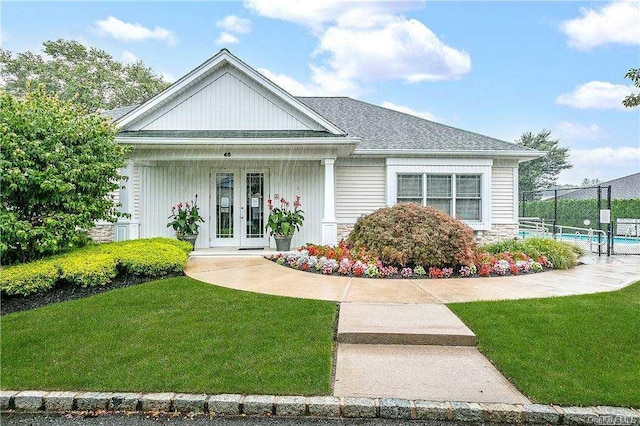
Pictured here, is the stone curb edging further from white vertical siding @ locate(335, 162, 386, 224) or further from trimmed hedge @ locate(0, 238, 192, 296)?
white vertical siding @ locate(335, 162, 386, 224)

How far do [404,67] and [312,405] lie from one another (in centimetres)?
1810

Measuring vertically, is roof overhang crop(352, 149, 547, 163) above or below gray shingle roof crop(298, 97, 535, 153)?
below

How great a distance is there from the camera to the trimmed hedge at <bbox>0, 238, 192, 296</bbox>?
565cm

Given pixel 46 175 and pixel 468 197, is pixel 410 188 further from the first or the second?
pixel 46 175

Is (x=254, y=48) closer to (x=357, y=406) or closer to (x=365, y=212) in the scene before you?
(x=365, y=212)

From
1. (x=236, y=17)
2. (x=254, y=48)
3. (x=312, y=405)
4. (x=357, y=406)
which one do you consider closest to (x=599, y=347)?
(x=357, y=406)

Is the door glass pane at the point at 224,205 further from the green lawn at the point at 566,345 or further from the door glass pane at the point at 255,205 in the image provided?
the green lawn at the point at 566,345

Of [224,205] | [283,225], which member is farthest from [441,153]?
[224,205]

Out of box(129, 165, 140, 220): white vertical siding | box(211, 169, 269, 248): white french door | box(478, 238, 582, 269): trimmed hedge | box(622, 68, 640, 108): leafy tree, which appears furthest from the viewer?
box(211, 169, 269, 248): white french door

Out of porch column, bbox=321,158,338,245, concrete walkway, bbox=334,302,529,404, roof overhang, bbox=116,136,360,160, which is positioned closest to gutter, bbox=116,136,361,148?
roof overhang, bbox=116,136,360,160

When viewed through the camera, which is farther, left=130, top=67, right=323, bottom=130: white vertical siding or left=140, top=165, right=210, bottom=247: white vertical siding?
left=140, top=165, right=210, bottom=247: white vertical siding

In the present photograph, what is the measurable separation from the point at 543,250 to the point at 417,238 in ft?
11.9

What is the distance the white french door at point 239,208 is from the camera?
36.7ft

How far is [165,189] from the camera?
11.2 metres
